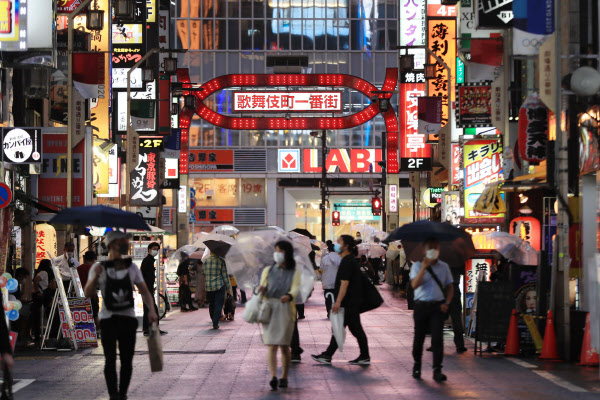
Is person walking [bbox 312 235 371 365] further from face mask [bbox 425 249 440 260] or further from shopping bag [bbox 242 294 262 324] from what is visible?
shopping bag [bbox 242 294 262 324]

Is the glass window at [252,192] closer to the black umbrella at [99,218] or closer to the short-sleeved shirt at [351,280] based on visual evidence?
the short-sleeved shirt at [351,280]

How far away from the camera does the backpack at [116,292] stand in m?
10.7

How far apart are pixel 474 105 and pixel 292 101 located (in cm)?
2051

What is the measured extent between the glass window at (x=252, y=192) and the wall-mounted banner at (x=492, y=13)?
51025mm

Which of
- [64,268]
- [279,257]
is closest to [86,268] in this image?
[64,268]

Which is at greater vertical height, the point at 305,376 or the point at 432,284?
the point at 432,284

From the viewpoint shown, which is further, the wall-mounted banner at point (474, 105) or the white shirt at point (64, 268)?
the wall-mounted banner at point (474, 105)

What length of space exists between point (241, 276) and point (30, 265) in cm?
1242

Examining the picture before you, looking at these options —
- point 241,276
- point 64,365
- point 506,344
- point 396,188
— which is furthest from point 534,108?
point 396,188

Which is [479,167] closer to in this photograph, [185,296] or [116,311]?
[185,296]

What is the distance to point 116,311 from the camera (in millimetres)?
10727

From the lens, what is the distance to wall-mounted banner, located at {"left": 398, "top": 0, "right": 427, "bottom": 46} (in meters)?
34.4

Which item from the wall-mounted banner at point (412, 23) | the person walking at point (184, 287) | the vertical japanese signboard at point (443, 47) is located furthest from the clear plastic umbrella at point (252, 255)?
the wall-mounted banner at point (412, 23)

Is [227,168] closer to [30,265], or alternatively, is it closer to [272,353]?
[30,265]
